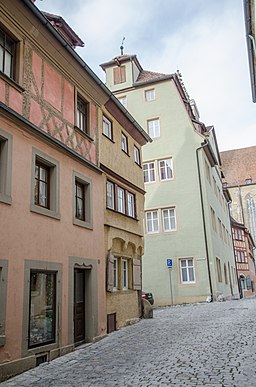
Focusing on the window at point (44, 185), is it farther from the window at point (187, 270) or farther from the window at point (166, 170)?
the window at point (166, 170)

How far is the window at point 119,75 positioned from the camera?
1095 inches

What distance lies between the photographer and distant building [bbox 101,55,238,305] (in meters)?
24.6

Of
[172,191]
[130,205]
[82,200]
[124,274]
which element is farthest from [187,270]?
[82,200]

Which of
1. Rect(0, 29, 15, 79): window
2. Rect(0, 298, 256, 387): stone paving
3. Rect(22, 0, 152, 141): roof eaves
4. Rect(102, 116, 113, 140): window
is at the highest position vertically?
Rect(22, 0, 152, 141): roof eaves

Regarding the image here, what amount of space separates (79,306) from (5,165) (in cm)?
465

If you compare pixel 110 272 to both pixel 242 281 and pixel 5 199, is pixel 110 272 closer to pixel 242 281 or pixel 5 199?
pixel 5 199

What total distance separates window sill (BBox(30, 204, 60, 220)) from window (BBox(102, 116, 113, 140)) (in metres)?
4.78

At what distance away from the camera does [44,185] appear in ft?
32.0

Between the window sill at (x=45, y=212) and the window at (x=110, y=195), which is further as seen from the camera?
the window at (x=110, y=195)

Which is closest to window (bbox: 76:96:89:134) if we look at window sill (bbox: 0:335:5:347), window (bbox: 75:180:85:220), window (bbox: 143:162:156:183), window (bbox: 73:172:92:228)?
window (bbox: 73:172:92:228)

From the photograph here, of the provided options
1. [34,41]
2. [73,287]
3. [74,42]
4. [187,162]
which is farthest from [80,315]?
[187,162]

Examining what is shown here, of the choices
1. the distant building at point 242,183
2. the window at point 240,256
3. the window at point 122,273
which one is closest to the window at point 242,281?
the window at point 240,256

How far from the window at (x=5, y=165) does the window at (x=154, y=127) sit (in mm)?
19712

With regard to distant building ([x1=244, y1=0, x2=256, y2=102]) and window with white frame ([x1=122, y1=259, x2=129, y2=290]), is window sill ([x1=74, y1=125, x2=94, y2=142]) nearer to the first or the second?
window with white frame ([x1=122, y1=259, x2=129, y2=290])
